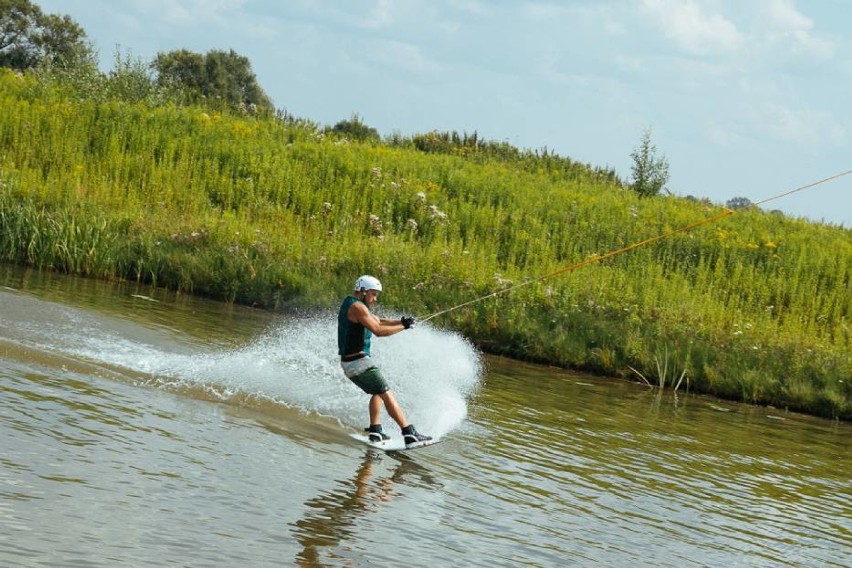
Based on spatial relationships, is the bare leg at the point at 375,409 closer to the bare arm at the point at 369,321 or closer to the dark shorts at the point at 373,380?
the dark shorts at the point at 373,380

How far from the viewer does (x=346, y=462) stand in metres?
10.2

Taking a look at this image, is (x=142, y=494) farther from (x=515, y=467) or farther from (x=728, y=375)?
(x=728, y=375)

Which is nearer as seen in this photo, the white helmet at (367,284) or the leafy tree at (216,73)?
the white helmet at (367,284)

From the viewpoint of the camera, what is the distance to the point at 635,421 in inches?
580

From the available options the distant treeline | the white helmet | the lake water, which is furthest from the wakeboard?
the distant treeline

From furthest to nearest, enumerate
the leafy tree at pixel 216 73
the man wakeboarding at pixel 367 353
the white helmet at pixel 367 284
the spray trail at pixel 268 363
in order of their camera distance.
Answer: the leafy tree at pixel 216 73 < the spray trail at pixel 268 363 < the white helmet at pixel 367 284 < the man wakeboarding at pixel 367 353

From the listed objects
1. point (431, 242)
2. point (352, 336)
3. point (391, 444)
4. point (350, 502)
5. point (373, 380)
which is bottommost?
point (350, 502)

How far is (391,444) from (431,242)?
540 inches

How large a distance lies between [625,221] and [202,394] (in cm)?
1728

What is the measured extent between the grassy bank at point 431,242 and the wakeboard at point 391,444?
787 centimetres

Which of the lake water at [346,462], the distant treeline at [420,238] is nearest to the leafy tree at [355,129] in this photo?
the distant treeline at [420,238]

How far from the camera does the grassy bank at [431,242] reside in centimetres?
1922

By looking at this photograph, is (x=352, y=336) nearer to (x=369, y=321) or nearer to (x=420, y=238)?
(x=369, y=321)

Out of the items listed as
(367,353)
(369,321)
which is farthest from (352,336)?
(369,321)
